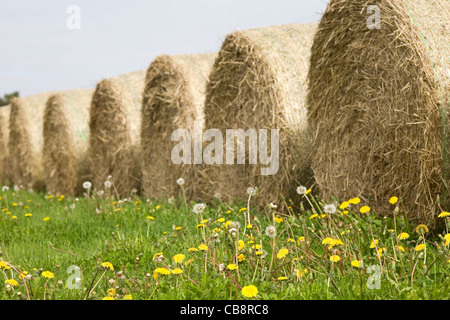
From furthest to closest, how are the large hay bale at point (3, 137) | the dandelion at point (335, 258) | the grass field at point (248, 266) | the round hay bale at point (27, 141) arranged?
the large hay bale at point (3, 137), the round hay bale at point (27, 141), the dandelion at point (335, 258), the grass field at point (248, 266)

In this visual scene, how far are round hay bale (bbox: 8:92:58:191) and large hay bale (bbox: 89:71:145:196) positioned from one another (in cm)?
258

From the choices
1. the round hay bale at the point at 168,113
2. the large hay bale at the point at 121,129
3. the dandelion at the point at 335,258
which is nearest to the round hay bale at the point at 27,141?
the large hay bale at the point at 121,129

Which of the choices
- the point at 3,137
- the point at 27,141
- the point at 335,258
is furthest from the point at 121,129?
the point at 335,258

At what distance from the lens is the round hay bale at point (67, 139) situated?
10258 millimetres

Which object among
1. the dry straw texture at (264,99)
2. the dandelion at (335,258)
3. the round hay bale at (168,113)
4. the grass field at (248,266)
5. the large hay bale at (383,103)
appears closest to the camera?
the grass field at (248,266)

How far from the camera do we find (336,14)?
5.66 m

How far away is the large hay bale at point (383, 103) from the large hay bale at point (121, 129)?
4.02 metres

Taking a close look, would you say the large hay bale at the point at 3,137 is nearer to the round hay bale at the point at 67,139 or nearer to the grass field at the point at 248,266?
the round hay bale at the point at 67,139

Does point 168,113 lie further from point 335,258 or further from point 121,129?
point 335,258

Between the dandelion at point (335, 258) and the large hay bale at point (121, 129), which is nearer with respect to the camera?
the dandelion at point (335, 258)

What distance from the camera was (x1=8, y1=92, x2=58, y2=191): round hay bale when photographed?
38.2 feet

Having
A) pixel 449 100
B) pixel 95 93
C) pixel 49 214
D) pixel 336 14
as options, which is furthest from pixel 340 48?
pixel 95 93

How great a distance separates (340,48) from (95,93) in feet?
16.6

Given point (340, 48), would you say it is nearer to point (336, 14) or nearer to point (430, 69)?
point (336, 14)
